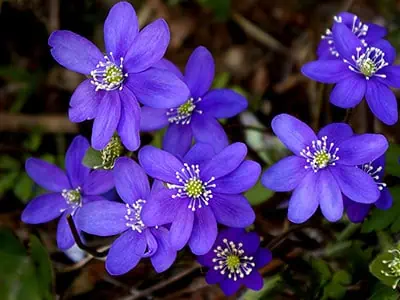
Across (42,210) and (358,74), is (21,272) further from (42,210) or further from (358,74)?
(358,74)

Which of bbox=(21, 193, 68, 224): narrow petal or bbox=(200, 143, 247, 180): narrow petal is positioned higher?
bbox=(200, 143, 247, 180): narrow petal

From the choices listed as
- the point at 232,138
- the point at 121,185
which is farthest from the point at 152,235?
the point at 232,138

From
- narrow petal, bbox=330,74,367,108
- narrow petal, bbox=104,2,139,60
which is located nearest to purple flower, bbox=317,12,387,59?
narrow petal, bbox=330,74,367,108

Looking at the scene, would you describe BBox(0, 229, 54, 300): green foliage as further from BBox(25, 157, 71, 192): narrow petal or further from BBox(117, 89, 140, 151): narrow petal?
BBox(117, 89, 140, 151): narrow petal

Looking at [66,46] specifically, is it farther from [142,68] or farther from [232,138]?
[232,138]

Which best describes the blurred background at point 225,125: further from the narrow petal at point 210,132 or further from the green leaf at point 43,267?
the narrow petal at point 210,132

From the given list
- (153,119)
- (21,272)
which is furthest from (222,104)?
(21,272)
